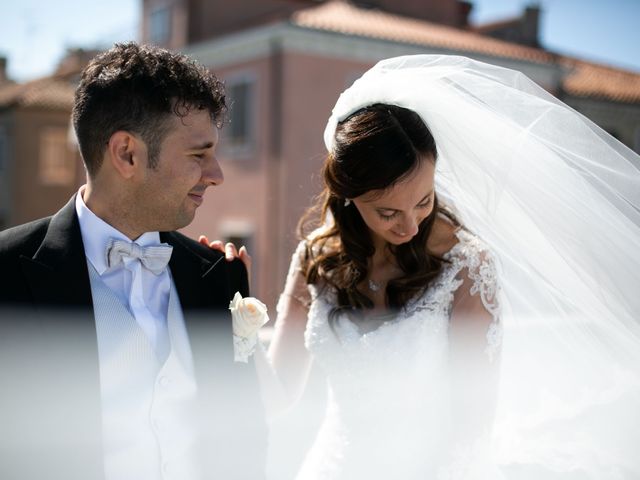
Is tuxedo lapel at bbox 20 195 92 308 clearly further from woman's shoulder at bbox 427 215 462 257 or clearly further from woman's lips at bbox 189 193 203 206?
woman's shoulder at bbox 427 215 462 257

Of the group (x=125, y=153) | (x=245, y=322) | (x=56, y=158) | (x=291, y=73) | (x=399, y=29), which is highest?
(x=125, y=153)

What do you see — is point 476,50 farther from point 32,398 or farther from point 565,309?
point 32,398

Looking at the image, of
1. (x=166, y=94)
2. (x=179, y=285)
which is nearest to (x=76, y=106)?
(x=166, y=94)

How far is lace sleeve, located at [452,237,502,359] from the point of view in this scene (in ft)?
8.44

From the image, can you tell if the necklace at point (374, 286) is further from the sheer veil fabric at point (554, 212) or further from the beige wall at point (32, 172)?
the beige wall at point (32, 172)

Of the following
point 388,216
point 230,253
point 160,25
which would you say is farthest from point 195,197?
point 160,25

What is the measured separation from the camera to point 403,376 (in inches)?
104

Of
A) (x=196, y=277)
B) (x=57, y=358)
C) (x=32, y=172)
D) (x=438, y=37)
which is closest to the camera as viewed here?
(x=57, y=358)

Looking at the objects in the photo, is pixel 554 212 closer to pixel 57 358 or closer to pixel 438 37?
pixel 57 358

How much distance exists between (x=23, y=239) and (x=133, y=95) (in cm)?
46

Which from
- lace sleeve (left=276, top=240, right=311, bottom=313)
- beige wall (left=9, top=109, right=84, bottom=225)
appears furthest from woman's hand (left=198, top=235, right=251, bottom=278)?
beige wall (left=9, top=109, right=84, bottom=225)

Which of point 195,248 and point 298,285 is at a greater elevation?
point 195,248

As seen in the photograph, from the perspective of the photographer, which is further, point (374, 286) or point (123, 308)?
point (374, 286)

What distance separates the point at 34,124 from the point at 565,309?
79.3 feet
